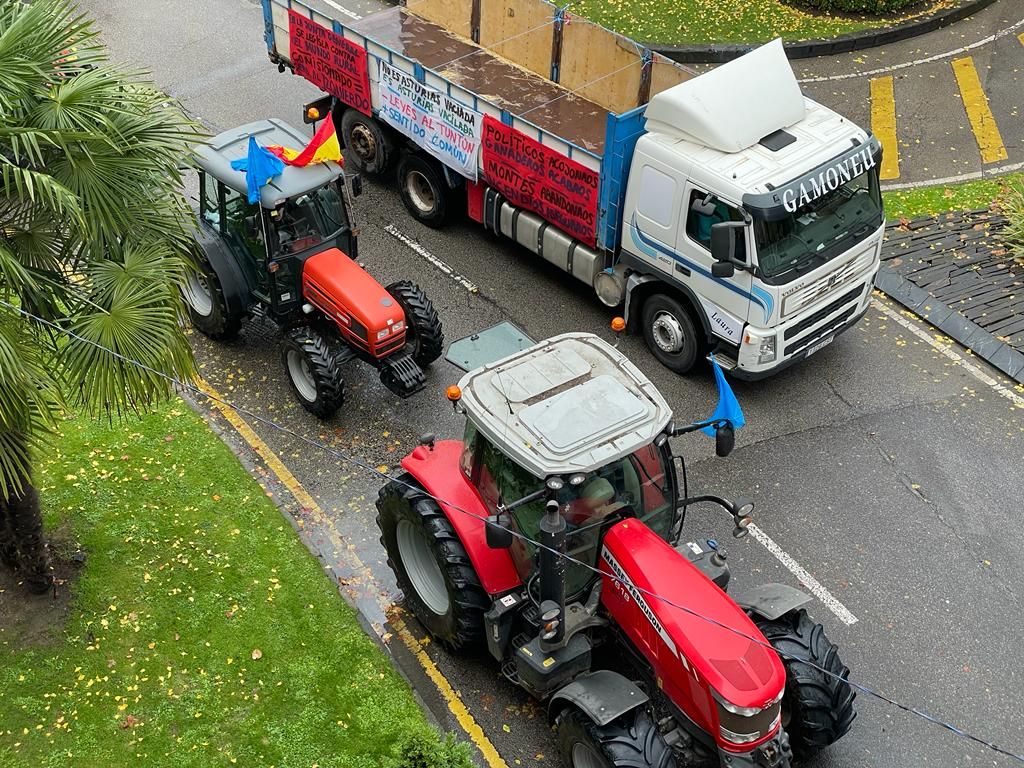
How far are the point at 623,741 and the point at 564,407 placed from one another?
Result: 2.22 m

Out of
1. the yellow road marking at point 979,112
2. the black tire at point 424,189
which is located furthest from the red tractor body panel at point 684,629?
the yellow road marking at point 979,112

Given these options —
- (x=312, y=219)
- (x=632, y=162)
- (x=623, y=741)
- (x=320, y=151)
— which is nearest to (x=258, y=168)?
(x=320, y=151)

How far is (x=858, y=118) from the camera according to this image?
16.0m

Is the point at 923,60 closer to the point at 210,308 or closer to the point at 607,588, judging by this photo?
the point at 210,308

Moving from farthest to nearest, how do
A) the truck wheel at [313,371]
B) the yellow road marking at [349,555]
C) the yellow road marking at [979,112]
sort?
the yellow road marking at [979,112]
the truck wheel at [313,371]
the yellow road marking at [349,555]

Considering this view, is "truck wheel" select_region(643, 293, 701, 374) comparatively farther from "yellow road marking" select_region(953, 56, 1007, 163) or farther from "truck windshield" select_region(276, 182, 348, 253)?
"yellow road marking" select_region(953, 56, 1007, 163)

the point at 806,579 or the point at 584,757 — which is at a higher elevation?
the point at 584,757

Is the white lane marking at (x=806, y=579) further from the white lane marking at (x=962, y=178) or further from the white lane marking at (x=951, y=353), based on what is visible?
the white lane marking at (x=962, y=178)

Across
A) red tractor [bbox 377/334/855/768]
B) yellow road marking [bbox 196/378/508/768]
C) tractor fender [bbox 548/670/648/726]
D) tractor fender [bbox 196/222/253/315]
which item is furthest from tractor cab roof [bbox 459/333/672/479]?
tractor fender [bbox 196/222/253/315]

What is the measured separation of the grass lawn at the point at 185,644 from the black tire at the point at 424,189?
16.5 feet

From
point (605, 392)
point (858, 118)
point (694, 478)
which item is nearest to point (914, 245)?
point (858, 118)

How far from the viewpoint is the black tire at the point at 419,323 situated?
10922 millimetres

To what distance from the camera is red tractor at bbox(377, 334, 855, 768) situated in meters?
6.66

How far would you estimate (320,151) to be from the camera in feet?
34.0
